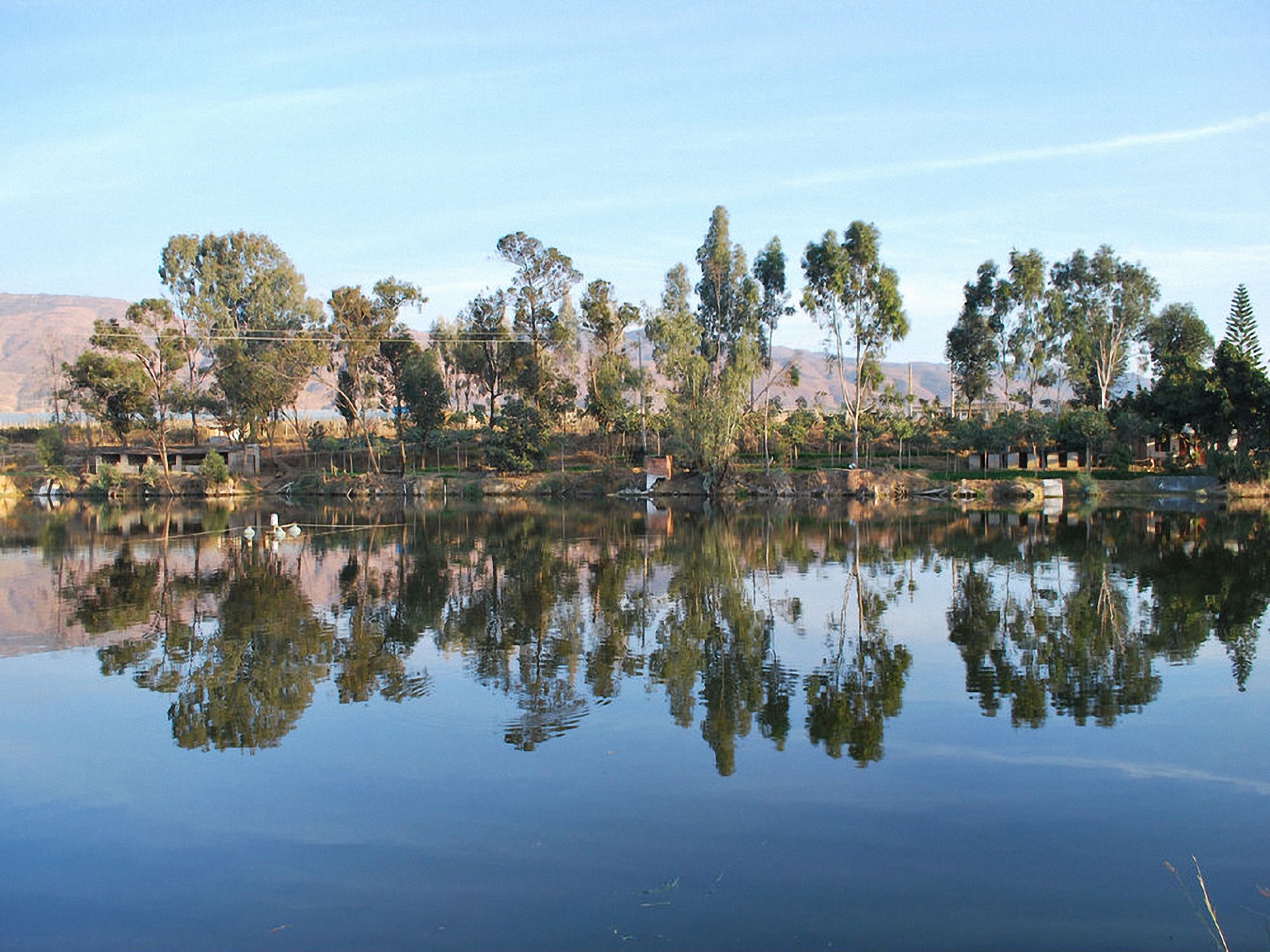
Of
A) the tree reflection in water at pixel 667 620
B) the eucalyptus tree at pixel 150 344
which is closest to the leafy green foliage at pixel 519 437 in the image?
the eucalyptus tree at pixel 150 344

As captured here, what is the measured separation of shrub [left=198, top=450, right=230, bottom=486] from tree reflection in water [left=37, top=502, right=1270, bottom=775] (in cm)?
2589

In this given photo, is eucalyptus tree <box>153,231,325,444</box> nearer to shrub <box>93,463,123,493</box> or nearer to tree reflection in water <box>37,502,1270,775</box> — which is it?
shrub <box>93,463,123,493</box>

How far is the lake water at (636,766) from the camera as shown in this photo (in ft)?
24.5

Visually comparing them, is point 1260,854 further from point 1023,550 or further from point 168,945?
point 1023,550

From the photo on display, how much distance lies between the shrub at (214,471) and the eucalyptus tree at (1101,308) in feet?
172

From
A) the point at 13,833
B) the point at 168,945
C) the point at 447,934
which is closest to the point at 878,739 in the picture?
the point at 447,934

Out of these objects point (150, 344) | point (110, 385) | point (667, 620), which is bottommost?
point (667, 620)

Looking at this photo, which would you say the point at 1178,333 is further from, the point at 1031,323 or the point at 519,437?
the point at 519,437

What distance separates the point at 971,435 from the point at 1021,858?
54.5 metres

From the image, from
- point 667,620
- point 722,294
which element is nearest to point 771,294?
point 722,294

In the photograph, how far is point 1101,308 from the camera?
221ft

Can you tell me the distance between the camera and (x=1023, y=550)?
2972 cm

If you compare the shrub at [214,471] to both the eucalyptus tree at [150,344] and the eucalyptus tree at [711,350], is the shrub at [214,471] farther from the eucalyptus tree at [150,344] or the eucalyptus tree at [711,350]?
the eucalyptus tree at [711,350]

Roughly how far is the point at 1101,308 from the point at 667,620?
5854cm
